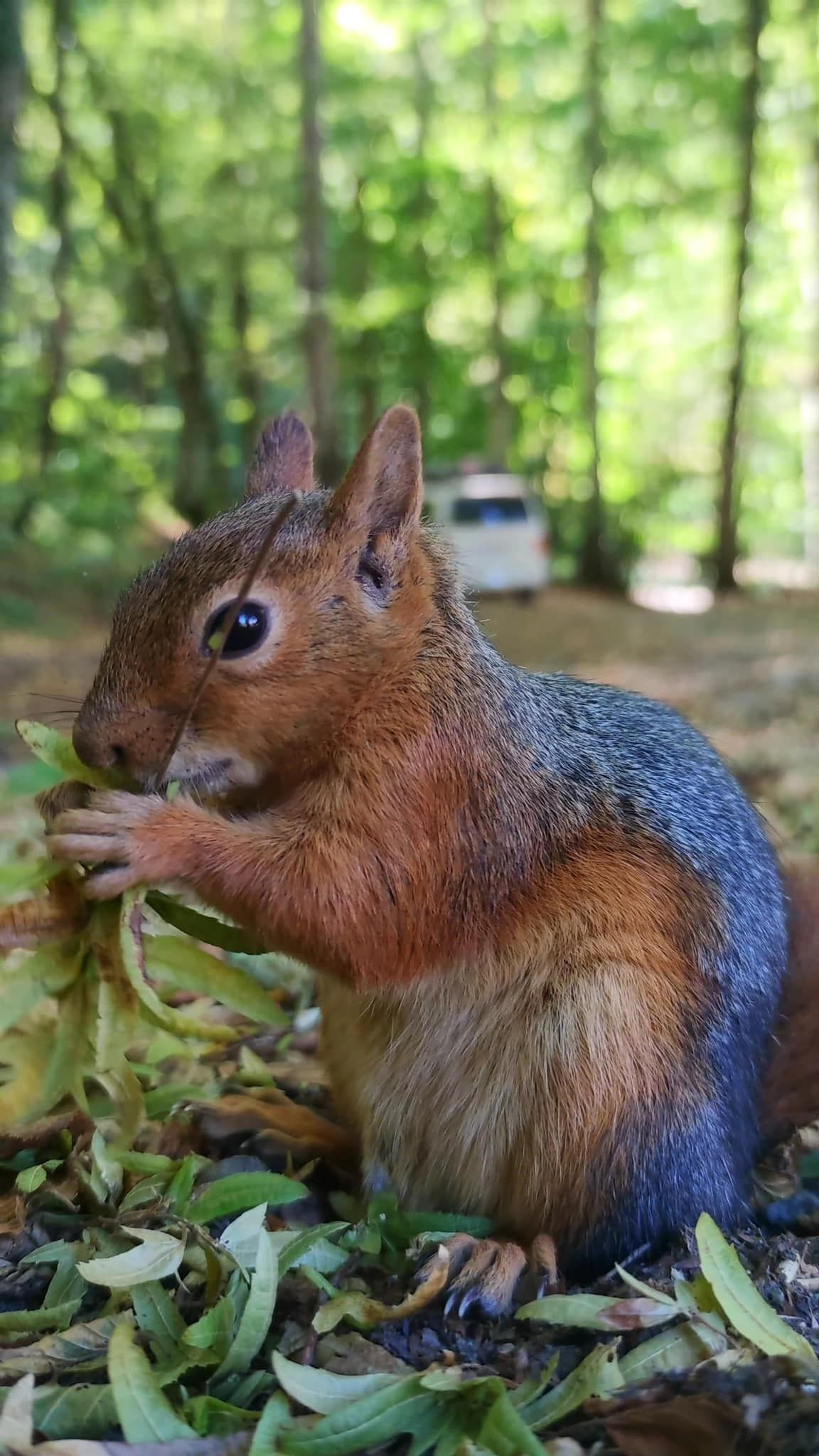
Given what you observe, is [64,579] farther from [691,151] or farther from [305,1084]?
[691,151]

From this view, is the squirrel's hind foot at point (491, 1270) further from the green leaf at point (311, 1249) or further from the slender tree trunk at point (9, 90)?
the slender tree trunk at point (9, 90)

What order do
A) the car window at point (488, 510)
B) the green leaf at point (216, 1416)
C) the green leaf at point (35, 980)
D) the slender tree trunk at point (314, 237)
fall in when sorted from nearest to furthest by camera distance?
the green leaf at point (216, 1416)
the green leaf at point (35, 980)
the slender tree trunk at point (314, 237)
the car window at point (488, 510)

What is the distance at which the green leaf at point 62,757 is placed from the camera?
75.9 inches

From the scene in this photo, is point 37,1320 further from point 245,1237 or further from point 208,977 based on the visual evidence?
point 208,977

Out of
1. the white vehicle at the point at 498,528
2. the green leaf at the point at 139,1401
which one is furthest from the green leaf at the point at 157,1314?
the white vehicle at the point at 498,528

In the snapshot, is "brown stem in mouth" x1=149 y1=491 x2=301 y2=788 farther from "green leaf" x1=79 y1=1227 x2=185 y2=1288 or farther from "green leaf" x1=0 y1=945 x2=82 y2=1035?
"green leaf" x1=79 y1=1227 x2=185 y2=1288

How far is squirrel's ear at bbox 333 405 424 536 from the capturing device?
1.95m

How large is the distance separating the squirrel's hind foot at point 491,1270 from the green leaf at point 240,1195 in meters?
0.26

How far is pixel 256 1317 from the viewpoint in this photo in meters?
1.65

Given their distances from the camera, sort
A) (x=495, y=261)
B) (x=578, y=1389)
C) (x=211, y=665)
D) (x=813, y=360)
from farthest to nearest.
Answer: (x=495, y=261), (x=813, y=360), (x=211, y=665), (x=578, y=1389)

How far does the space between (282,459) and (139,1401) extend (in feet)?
5.56

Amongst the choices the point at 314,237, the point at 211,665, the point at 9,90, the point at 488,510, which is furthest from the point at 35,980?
the point at 488,510

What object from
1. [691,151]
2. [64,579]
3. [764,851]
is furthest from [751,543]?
[764,851]

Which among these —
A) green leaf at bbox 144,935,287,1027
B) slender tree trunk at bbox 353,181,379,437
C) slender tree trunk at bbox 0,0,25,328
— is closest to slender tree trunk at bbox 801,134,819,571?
slender tree trunk at bbox 353,181,379,437
